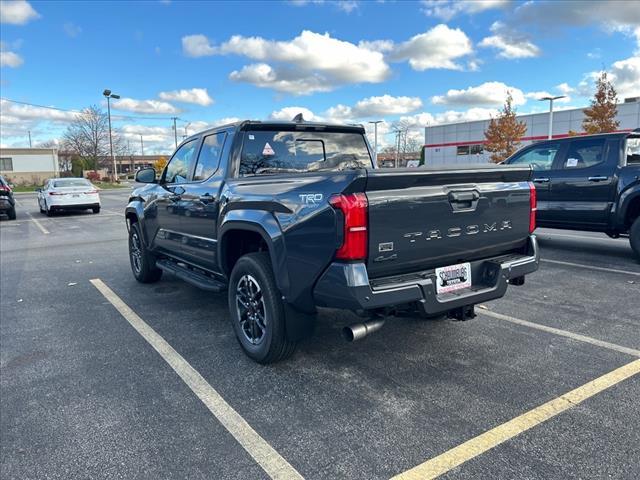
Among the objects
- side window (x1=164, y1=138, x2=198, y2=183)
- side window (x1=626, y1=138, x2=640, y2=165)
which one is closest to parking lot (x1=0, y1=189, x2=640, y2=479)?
side window (x1=164, y1=138, x2=198, y2=183)

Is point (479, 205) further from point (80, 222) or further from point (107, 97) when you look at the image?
point (107, 97)

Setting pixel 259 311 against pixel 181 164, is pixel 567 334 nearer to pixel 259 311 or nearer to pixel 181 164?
pixel 259 311

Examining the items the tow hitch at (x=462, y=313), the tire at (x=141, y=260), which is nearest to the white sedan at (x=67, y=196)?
the tire at (x=141, y=260)

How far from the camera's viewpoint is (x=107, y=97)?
43.7 metres

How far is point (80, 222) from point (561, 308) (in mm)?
14628

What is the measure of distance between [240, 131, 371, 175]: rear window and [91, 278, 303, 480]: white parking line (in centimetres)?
171


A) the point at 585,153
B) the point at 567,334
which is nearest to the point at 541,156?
the point at 585,153

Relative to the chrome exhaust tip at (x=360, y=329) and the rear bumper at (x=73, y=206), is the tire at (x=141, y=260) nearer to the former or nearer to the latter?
the chrome exhaust tip at (x=360, y=329)

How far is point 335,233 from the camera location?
2.82 meters

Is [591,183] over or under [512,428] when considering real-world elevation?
over

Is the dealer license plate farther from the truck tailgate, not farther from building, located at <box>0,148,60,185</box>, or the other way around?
building, located at <box>0,148,60,185</box>

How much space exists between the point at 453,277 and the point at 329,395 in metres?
1.18

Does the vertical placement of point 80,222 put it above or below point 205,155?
below

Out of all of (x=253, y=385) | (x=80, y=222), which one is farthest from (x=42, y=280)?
(x=80, y=222)
